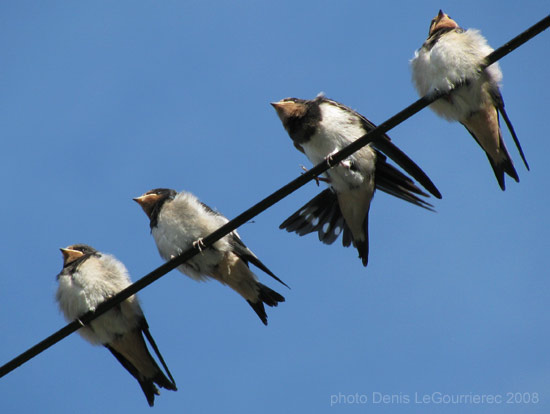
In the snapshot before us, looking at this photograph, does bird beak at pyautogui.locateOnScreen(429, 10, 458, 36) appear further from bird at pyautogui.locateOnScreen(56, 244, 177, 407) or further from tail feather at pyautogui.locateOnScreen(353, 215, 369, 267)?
bird at pyautogui.locateOnScreen(56, 244, 177, 407)

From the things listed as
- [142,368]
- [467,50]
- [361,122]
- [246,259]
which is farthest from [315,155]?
[142,368]

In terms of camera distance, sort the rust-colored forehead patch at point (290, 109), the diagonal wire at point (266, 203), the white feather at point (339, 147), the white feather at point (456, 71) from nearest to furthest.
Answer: the diagonal wire at point (266, 203)
the white feather at point (456, 71)
the white feather at point (339, 147)
the rust-colored forehead patch at point (290, 109)

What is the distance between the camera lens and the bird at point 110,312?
5984mm

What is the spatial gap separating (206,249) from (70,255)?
4.23 ft

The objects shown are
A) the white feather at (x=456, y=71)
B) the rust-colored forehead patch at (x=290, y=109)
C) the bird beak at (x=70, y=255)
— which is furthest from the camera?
the bird beak at (x=70, y=255)

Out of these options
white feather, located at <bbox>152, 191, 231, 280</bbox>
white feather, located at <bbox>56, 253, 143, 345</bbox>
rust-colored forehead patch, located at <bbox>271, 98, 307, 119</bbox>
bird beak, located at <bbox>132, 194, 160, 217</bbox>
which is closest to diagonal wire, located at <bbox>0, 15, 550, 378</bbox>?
white feather, located at <bbox>56, 253, 143, 345</bbox>

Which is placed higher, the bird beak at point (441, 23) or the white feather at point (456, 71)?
the bird beak at point (441, 23)

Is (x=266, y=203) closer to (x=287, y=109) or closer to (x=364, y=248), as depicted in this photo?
(x=287, y=109)

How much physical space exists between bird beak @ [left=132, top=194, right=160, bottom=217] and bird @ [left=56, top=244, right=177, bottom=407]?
0.57 metres

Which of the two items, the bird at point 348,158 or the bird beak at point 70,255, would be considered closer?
the bird at point 348,158

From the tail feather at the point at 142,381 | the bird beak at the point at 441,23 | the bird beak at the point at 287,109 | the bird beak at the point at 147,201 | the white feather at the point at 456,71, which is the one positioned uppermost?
the bird beak at the point at 441,23

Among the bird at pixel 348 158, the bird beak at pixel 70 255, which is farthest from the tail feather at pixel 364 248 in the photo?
the bird beak at pixel 70 255

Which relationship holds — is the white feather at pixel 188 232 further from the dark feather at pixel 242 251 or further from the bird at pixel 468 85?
the bird at pixel 468 85

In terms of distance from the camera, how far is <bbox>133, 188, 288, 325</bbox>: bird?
20.2 feet
